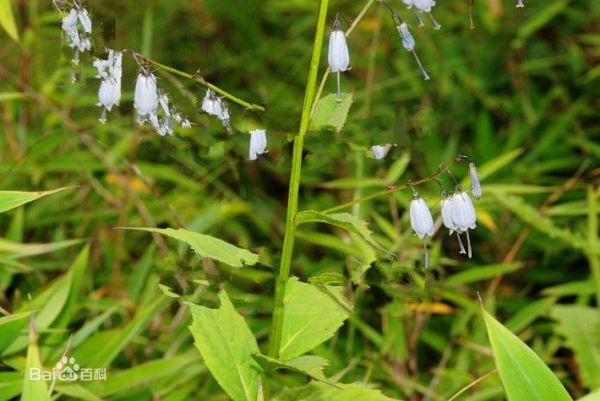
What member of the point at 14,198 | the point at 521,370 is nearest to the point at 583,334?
the point at 521,370

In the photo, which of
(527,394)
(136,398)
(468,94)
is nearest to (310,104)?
(527,394)

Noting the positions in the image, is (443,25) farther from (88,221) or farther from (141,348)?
(141,348)

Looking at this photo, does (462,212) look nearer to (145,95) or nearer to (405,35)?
(405,35)

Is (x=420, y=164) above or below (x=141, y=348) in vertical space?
above

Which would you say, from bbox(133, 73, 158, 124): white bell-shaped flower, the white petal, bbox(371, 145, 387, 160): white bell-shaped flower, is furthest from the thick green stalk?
bbox(133, 73, 158, 124): white bell-shaped flower

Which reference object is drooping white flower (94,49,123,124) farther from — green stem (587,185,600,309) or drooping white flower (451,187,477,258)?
green stem (587,185,600,309)

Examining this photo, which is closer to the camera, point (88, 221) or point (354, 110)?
point (88, 221)

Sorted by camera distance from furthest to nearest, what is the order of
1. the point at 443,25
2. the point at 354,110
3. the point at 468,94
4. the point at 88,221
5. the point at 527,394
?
1. the point at 443,25
2. the point at 468,94
3. the point at 354,110
4. the point at 88,221
5. the point at 527,394
